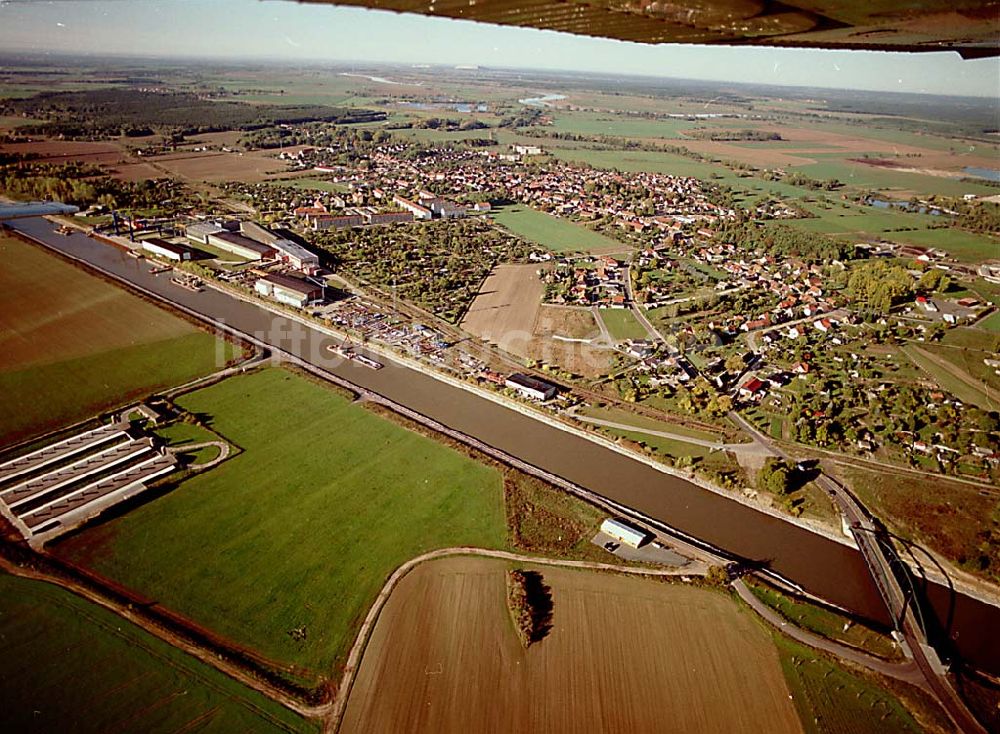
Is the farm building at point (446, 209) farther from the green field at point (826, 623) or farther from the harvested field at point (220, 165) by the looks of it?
the green field at point (826, 623)

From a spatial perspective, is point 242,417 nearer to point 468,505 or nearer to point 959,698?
point 468,505

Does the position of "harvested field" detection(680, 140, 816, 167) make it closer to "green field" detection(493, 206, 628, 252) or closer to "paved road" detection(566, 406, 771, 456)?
"green field" detection(493, 206, 628, 252)

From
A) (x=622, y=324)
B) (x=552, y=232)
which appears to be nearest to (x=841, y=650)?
(x=622, y=324)

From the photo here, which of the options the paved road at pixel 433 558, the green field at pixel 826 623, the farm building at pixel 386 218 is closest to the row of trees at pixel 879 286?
the green field at pixel 826 623

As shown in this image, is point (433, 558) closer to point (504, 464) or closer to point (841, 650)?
point (504, 464)

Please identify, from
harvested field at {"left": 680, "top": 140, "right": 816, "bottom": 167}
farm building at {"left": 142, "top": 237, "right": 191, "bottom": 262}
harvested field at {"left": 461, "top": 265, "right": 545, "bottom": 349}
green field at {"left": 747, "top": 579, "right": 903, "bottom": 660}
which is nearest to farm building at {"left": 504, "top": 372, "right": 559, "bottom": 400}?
harvested field at {"left": 461, "top": 265, "right": 545, "bottom": 349}
